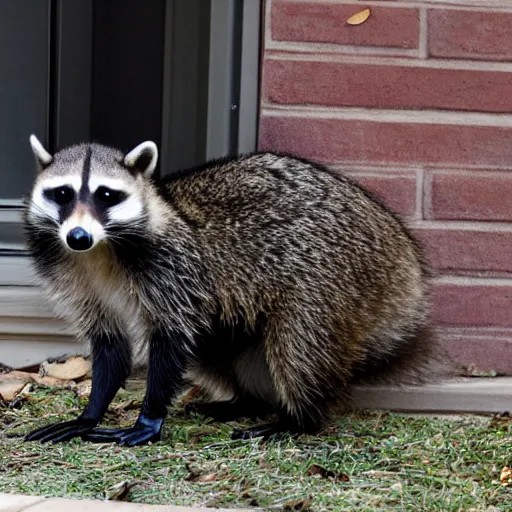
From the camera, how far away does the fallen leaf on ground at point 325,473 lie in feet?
8.89

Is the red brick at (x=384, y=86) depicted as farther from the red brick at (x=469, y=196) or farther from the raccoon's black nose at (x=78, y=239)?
the raccoon's black nose at (x=78, y=239)

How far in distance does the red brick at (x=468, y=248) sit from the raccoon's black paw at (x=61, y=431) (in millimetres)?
1326

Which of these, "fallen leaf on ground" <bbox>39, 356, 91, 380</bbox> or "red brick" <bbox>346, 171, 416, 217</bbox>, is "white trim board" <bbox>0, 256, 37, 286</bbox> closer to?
"fallen leaf on ground" <bbox>39, 356, 91, 380</bbox>

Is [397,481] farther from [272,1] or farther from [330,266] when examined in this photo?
[272,1]

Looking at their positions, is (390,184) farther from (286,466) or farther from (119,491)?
(119,491)

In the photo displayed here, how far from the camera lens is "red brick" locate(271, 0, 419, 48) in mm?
3461

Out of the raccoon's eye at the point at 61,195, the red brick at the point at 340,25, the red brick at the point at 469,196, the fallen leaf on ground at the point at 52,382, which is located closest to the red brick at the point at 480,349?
the red brick at the point at 469,196

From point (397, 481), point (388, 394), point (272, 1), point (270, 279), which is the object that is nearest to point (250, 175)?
point (270, 279)

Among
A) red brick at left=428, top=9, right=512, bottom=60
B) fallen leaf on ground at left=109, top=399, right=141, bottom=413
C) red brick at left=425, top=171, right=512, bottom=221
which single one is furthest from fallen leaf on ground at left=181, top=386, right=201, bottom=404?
red brick at left=428, top=9, right=512, bottom=60

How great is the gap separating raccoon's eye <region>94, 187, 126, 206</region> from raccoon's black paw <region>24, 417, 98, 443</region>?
707 millimetres

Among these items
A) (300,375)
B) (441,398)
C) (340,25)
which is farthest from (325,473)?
(340,25)

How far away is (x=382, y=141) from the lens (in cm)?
352

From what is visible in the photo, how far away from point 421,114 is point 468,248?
1.64ft

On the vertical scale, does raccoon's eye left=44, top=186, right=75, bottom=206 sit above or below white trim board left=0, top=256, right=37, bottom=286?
above
